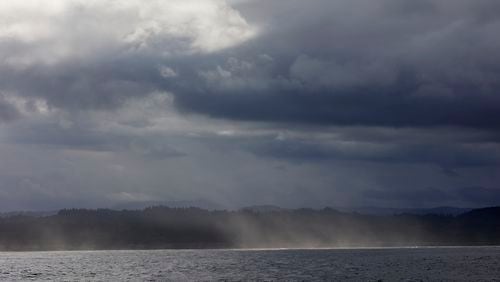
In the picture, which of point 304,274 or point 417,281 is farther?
point 304,274

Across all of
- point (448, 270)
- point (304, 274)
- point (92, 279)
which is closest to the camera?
point (92, 279)

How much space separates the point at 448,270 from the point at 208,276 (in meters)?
64.5

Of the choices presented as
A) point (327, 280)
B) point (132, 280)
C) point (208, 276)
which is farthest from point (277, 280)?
point (132, 280)

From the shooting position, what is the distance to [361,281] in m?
154

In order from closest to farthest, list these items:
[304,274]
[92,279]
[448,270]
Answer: [92,279]
[304,274]
[448,270]

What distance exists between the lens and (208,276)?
171000 mm

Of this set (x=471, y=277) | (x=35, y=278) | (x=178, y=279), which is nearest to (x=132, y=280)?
(x=178, y=279)

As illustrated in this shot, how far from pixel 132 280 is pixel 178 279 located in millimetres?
10476

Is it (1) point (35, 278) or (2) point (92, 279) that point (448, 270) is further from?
(1) point (35, 278)

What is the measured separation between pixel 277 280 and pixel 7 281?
5998cm

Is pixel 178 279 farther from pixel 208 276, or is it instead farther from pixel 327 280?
pixel 327 280

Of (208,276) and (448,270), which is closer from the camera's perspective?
(208,276)

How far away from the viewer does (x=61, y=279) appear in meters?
168

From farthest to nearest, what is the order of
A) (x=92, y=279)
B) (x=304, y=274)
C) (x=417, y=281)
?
(x=304, y=274)
(x=92, y=279)
(x=417, y=281)
